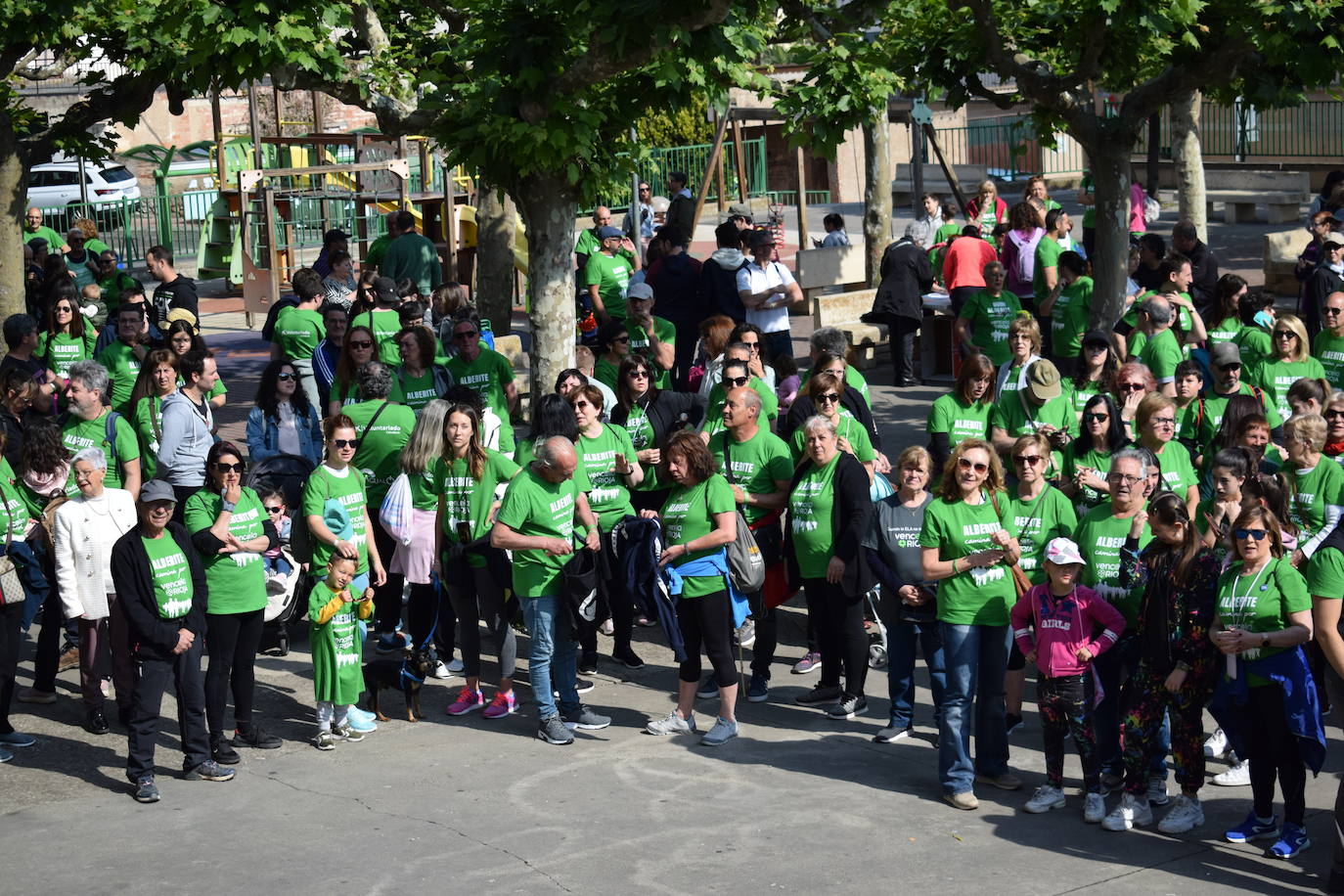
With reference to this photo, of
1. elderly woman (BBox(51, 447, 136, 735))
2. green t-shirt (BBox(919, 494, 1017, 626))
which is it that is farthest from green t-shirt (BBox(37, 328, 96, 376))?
green t-shirt (BBox(919, 494, 1017, 626))

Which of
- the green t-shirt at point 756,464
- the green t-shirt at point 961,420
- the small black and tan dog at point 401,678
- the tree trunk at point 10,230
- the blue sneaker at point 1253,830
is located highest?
the tree trunk at point 10,230

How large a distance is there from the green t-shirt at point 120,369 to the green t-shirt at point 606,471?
384 cm

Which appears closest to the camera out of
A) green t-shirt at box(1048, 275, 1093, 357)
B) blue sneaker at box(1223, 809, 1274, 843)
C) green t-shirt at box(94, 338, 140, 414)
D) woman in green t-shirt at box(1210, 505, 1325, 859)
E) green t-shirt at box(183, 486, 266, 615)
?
woman in green t-shirt at box(1210, 505, 1325, 859)

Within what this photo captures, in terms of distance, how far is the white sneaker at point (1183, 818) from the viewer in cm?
772

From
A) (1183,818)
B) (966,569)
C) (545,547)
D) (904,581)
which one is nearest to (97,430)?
(545,547)

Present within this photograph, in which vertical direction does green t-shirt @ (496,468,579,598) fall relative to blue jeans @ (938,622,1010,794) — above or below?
above

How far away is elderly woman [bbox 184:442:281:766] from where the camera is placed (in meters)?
8.70

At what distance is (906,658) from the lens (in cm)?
903

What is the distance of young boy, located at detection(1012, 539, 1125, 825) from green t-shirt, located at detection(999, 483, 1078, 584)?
0.49 metres

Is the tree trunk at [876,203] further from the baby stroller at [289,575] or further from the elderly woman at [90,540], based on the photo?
the elderly woman at [90,540]

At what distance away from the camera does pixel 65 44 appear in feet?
54.1

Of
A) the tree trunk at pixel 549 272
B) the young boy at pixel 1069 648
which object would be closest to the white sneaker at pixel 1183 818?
the young boy at pixel 1069 648

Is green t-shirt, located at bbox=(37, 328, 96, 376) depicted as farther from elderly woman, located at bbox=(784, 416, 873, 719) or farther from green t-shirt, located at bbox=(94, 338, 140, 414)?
elderly woman, located at bbox=(784, 416, 873, 719)

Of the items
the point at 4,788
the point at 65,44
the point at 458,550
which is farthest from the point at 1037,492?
the point at 65,44
